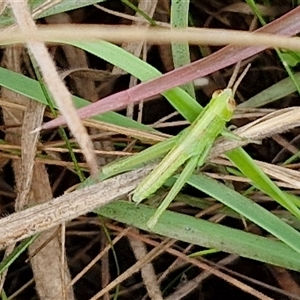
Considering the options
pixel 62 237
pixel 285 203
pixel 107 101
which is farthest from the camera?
pixel 62 237

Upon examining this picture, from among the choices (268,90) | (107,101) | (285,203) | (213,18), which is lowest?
(285,203)

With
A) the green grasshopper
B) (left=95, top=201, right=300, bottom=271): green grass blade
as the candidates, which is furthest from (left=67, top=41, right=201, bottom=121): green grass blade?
(left=95, top=201, right=300, bottom=271): green grass blade

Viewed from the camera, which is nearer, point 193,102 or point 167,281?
point 193,102

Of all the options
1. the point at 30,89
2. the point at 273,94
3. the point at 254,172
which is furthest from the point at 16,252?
the point at 273,94

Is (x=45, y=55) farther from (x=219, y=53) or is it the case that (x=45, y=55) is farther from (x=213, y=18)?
(x=213, y=18)

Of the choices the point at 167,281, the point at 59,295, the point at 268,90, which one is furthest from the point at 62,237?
the point at 268,90

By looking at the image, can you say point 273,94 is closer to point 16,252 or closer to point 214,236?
point 214,236

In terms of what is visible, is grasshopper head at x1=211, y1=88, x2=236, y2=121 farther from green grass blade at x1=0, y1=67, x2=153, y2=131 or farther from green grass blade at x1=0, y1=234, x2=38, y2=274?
green grass blade at x1=0, y1=234, x2=38, y2=274
